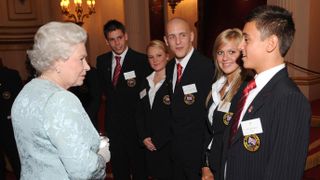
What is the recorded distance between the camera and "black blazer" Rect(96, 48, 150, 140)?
3.14m

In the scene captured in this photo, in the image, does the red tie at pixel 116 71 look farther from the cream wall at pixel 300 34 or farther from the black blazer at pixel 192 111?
the cream wall at pixel 300 34

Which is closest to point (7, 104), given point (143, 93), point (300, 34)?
point (143, 93)

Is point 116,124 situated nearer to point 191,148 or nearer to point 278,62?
point 191,148

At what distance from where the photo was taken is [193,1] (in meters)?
8.20

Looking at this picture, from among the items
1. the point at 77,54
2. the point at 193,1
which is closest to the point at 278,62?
the point at 77,54

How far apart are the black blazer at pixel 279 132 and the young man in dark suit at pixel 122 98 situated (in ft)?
5.85

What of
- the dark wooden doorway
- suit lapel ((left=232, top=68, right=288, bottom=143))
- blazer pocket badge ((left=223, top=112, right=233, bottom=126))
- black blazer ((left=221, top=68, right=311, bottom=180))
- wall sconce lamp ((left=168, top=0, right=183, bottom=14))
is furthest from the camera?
wall sconce lamp ((left=168, top=0, right=183, bottom=14))

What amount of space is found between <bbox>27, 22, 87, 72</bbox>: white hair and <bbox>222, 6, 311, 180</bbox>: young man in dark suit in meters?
0.80

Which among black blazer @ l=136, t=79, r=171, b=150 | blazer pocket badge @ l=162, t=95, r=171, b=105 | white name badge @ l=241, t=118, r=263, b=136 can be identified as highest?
white name badge @ l=241, t=118, r=263, b=136

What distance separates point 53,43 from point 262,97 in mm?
946

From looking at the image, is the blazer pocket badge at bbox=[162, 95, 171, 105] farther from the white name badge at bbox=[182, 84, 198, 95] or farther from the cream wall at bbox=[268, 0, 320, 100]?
the cream wall at bbox=[268, 0, 320, 100]

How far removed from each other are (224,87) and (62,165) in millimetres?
1212

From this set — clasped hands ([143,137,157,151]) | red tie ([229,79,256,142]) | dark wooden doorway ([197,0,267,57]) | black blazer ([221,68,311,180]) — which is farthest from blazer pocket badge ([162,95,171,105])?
dark wooden doorway ([197,0,267,57])

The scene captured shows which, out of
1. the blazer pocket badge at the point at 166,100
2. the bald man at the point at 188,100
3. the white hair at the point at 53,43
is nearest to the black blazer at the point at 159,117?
the blazer pocket badge at the point at 166,100
